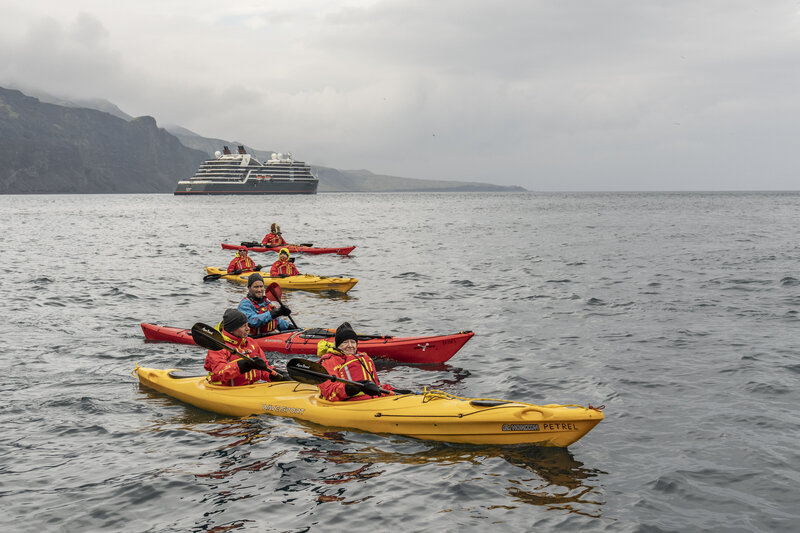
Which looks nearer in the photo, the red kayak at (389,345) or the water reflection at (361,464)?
the water reflection at (361,464)

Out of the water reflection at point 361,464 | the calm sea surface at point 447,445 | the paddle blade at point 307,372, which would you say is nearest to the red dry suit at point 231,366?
the calm sea surface at point 447,445

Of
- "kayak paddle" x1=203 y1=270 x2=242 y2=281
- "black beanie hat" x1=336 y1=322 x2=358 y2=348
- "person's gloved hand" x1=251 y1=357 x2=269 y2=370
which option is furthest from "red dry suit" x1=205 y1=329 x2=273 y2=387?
"kayak paddle" x1=203 y1=270 x2=242 y2=281

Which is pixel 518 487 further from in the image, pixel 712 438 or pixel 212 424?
pixel 212 424

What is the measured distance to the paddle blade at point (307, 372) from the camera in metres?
9.53

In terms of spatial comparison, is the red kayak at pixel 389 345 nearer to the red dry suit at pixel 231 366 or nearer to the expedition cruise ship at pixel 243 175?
the red dry suit at pixel 231 366

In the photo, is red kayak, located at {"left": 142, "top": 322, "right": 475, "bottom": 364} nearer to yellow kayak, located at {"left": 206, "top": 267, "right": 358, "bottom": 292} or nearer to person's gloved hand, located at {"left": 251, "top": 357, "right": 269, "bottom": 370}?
person's gloved hand, located at {"left": 251, "top": 357, "right": 269, "bottom": 370}

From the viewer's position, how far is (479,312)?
18594mm

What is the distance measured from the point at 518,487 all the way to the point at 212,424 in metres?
4.87

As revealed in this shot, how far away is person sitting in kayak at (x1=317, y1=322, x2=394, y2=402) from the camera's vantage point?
927 cm

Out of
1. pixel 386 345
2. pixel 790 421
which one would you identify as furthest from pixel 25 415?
pixel 790 421

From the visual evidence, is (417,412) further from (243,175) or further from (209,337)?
(243,175)

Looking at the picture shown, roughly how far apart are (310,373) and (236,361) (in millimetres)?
1481

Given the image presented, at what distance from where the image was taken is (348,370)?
369 inches

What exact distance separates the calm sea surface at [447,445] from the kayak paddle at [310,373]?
2.38 feet
